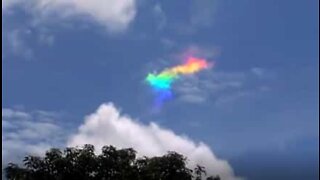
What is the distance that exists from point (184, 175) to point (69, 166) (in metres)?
5.12

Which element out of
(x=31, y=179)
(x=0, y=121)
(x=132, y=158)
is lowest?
(x=0, y=121)

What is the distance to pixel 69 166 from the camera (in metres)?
24.8

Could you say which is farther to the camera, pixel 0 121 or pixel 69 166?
pixel 69 166

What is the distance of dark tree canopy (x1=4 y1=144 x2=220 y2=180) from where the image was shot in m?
24.7

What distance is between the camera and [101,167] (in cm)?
2533

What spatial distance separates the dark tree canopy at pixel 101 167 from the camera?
2473cm

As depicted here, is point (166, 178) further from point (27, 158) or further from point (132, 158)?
point (27, 158)

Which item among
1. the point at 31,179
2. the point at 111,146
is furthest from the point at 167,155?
the point at 31,179

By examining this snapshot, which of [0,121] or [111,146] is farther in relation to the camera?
[111,146]

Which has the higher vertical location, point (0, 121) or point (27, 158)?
point (27, 158)

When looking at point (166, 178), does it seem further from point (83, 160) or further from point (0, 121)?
point (0, 121)

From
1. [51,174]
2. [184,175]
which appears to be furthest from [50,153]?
[184,175]

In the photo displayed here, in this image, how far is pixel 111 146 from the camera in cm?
2592

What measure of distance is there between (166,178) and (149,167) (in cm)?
95
